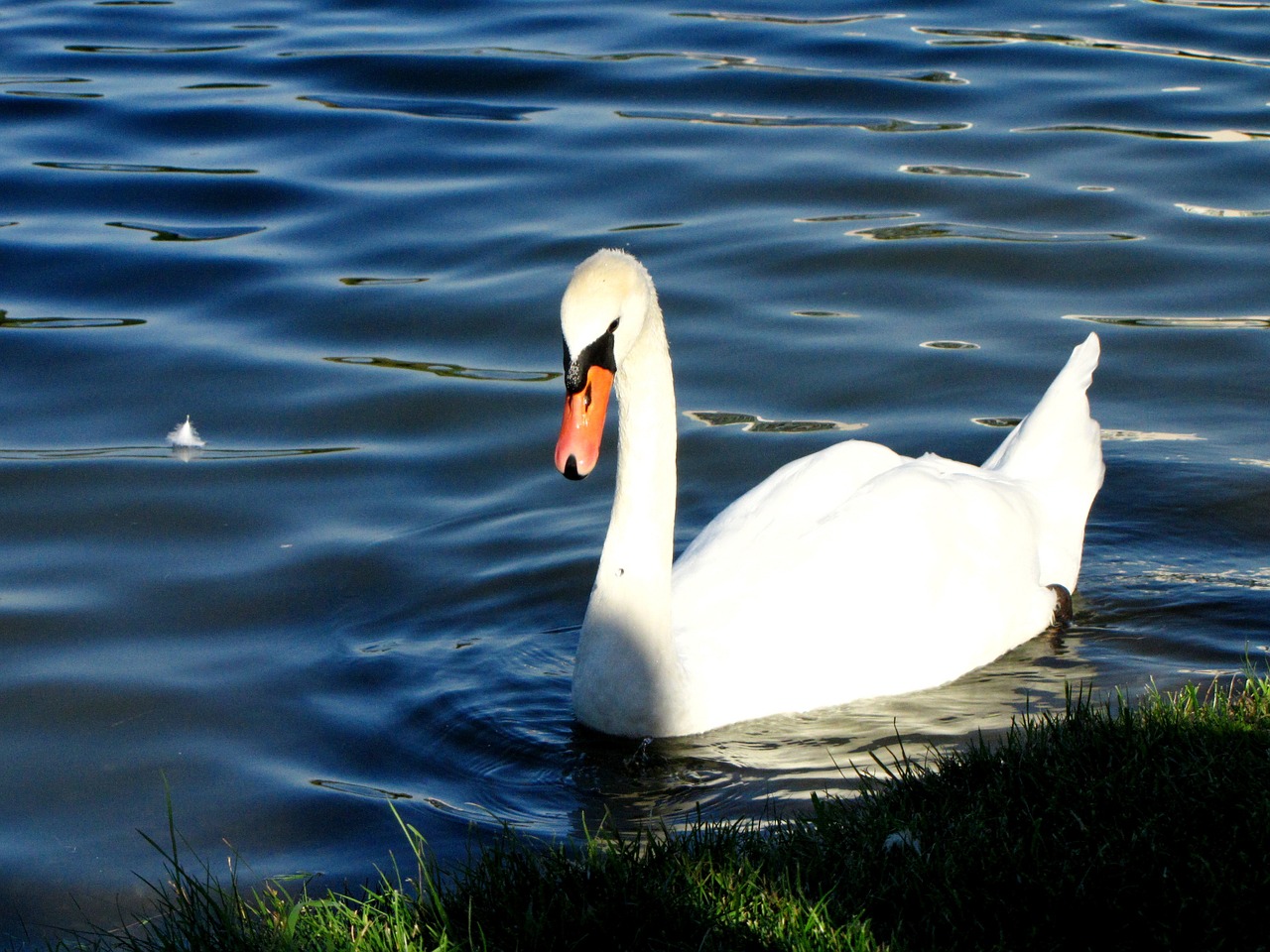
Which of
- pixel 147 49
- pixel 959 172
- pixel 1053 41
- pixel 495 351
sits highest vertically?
pixel 1053 41

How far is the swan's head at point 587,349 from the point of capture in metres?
4.96

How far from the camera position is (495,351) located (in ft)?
30.2

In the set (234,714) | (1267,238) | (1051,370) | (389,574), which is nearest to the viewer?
(234,714)

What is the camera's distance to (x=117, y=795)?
553cm

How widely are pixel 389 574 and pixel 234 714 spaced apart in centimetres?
118

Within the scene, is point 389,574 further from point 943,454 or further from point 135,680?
point 943,454

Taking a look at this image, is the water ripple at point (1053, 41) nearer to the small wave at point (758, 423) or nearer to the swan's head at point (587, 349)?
the small wave at point (758, 423)

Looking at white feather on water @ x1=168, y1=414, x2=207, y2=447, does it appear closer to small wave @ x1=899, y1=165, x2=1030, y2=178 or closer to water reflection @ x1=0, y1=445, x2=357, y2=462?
water reflection @ x1=0, y1=445, x2=357, y2=462

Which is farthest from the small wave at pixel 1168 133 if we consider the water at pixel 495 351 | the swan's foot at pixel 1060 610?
the swan's foot at pixel 1060 610

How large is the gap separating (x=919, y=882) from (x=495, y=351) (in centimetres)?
587

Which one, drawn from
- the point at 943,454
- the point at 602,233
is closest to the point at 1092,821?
the point at 943,454

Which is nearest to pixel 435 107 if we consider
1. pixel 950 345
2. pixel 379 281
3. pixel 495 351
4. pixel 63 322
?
pixel 379 281

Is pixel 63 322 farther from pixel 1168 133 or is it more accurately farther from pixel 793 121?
pixel 1168 133

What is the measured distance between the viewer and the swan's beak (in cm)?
493
